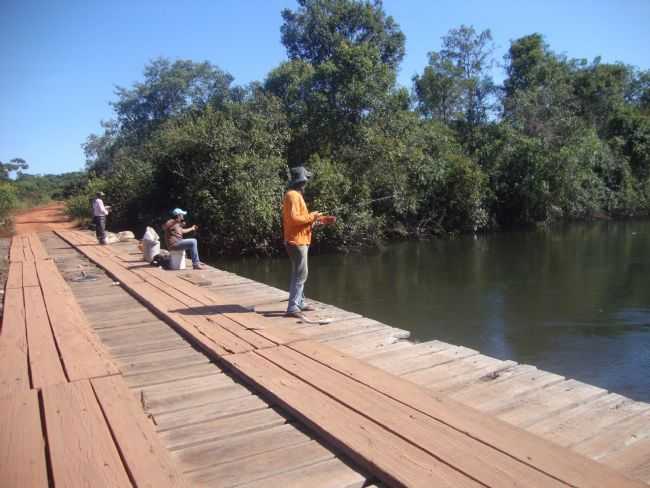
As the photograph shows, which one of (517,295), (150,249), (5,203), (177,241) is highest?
(5,203)

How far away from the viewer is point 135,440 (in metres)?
2.80

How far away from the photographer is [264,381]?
3.54 meters

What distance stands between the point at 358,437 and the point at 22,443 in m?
1.70

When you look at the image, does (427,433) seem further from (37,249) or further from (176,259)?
(37,249)

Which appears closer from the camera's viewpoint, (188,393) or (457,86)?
(188,393)

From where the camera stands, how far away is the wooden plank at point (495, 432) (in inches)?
92.0

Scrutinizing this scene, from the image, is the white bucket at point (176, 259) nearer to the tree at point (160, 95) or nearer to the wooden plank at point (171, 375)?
the wooden plank at point (171, 375)

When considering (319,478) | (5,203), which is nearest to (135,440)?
(319,478)

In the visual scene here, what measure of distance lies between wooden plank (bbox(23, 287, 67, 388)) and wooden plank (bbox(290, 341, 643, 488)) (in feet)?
6.20

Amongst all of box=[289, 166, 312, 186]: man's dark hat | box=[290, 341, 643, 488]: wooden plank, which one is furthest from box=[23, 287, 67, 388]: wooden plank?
box=[289, 166, 312, 186]: man's dark hat

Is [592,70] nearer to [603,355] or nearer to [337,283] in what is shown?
[337,283]

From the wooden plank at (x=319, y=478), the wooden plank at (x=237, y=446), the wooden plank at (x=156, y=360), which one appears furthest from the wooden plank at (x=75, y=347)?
the wooden plank at (x=319, y=478)

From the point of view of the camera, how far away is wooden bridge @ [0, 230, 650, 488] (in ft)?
8.09

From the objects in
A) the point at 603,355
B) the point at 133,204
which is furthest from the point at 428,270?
the point at 133,204
